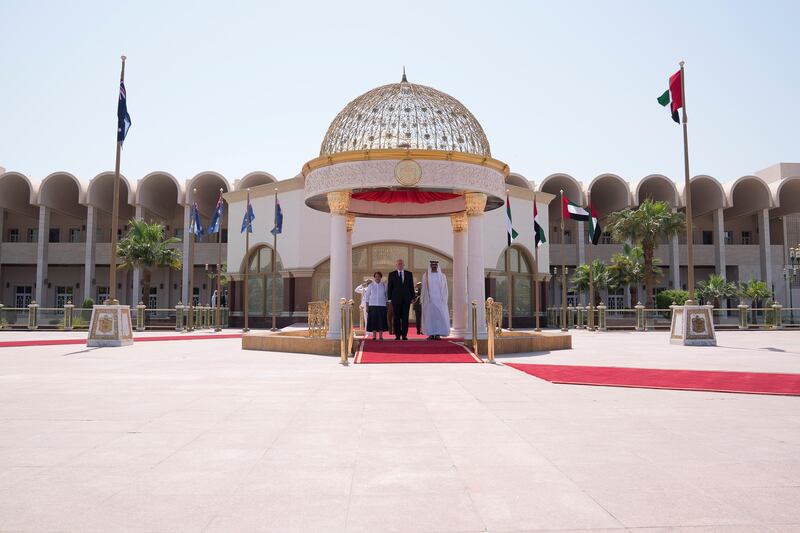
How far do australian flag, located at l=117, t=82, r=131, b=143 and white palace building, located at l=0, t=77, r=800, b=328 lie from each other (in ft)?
20.8

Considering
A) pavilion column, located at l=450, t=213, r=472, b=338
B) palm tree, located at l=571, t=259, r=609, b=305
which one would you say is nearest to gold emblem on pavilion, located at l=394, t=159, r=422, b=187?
pavilion column, located at l=450, t=213, r=472, b=338

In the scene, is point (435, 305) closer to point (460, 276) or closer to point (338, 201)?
point (460, 276)

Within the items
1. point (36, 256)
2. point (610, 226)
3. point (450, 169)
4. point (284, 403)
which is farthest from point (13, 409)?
point (36, 256)

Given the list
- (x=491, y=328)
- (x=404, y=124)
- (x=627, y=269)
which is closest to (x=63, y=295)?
(x=404, y=124)

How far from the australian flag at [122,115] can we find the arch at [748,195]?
41.8 m

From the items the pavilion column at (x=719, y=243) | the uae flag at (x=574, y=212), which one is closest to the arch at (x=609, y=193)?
the pavilion column at (x=719, y=243)

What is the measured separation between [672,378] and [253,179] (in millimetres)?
37942

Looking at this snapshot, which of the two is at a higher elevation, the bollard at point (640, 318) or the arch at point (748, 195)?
the arch at point (748, 195)

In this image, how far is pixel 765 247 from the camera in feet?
155

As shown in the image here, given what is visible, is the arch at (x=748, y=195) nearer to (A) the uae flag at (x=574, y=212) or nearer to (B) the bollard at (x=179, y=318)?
(A) the uae flag at (x=574, y=212)

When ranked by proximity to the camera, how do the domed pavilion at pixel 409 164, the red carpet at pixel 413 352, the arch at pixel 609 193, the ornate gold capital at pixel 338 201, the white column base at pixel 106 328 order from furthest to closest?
the arch at pixel 609 193, the white column base at pixel 106 328, the ornate gold capital at pixel 338 201, the domed pavilion at pixel 409 164, the red carpet at pixel 413 352

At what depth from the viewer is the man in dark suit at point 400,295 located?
1580 centimetres

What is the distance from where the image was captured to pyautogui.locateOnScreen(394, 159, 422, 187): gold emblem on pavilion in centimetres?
1424

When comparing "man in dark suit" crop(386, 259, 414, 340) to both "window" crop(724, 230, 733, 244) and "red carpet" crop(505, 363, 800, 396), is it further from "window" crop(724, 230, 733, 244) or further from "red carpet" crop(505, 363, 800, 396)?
"window" crop(724, 230, 733, 244)
